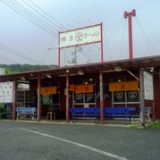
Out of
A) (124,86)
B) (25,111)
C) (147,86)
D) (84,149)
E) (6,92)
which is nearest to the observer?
(84,149)

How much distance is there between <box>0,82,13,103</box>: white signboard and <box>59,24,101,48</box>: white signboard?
430 centimetres

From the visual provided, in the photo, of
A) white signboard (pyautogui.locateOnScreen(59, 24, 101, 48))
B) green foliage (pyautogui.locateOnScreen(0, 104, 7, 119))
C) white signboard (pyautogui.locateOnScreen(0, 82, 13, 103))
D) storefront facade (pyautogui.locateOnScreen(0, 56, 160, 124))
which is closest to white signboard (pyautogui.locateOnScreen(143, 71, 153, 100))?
storefront facade (pyautogui.locateOnScreen(0, 56, 160, 124))

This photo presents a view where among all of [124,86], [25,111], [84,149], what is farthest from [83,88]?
[84,149]

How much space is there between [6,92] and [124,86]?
7689 mm

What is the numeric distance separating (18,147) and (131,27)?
10469 millimetres

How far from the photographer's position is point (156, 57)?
914 cm

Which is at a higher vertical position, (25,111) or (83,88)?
(83,88)

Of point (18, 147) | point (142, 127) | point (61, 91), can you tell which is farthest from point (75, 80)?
point (18, 147)

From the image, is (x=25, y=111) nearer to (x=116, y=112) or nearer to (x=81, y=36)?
(x=81, y=36)

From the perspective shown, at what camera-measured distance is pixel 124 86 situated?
12.9 m

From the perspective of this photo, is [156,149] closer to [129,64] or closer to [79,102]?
[129,64]

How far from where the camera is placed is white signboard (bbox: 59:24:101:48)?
13086mm

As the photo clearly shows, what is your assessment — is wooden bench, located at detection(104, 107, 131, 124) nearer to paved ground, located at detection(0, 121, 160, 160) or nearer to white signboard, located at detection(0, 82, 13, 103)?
paved ground, located at detection(0, 121, 160, 160)

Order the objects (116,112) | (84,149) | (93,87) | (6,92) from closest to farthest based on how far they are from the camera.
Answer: (84,149), (116,112), (93,87), (6,92)
